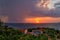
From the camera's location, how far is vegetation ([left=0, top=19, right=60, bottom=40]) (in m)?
2.44

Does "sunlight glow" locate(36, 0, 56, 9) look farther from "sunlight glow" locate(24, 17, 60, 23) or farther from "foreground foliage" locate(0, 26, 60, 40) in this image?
"foreground foliage" locate(0, 26, 60, 40)

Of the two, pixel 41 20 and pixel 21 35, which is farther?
pixel 41 20

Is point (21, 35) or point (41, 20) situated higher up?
point (41, 20)

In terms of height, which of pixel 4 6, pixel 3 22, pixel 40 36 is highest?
pixel 4 6

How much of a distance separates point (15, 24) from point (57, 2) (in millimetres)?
609

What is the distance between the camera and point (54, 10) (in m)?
2.70

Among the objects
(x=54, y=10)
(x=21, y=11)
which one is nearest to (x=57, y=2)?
(x=54, y=10)

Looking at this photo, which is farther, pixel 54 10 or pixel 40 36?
pixel 54 10

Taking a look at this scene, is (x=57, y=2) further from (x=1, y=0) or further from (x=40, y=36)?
(x=1, y=0)

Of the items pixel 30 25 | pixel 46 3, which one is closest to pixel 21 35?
pixel 30 25

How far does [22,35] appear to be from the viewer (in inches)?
98.4

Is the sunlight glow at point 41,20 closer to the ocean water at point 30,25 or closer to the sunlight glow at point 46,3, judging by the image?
the ocean water at point 30,25

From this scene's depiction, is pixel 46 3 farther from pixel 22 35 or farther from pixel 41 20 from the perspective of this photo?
pixel 22 35

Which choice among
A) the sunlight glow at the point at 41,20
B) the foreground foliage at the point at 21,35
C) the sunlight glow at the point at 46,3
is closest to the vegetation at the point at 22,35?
the foreground foliage at the point at 21,35
